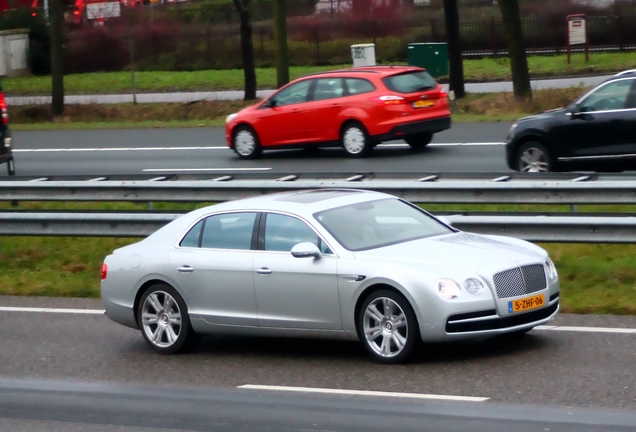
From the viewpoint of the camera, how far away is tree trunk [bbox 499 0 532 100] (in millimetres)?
27922

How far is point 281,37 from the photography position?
32.2 meters

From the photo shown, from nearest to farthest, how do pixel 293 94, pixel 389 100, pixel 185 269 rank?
pixel 185 269, pixel 389 100, pixel 293 94

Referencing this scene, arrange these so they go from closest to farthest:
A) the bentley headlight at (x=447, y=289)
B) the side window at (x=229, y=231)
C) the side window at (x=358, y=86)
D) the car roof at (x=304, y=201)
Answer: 1. the bentley headlight at (x=447, y=289)
2. the car roof at (x=304, y=201)
3. the side window at (x=229, y=231)
4. the side window at (x=358, y=86)

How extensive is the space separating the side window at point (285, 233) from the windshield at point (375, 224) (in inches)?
5.7

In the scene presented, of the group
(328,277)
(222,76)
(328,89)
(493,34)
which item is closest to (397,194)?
(328,277)

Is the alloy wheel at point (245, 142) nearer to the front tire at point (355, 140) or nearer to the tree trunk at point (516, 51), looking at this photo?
the front tire at point (355, 140)

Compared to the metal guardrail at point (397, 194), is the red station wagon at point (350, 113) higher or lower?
higher

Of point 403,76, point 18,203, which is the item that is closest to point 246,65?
point 403,76

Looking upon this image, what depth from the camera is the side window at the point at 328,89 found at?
69.8 ft

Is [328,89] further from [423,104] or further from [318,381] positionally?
[318,381]

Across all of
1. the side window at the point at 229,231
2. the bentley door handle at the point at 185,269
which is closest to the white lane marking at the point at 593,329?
the side window at the point at 229,231

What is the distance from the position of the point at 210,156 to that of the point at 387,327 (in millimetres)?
14758

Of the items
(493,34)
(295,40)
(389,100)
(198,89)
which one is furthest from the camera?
(295,40)

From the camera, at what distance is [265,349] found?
9758mm
